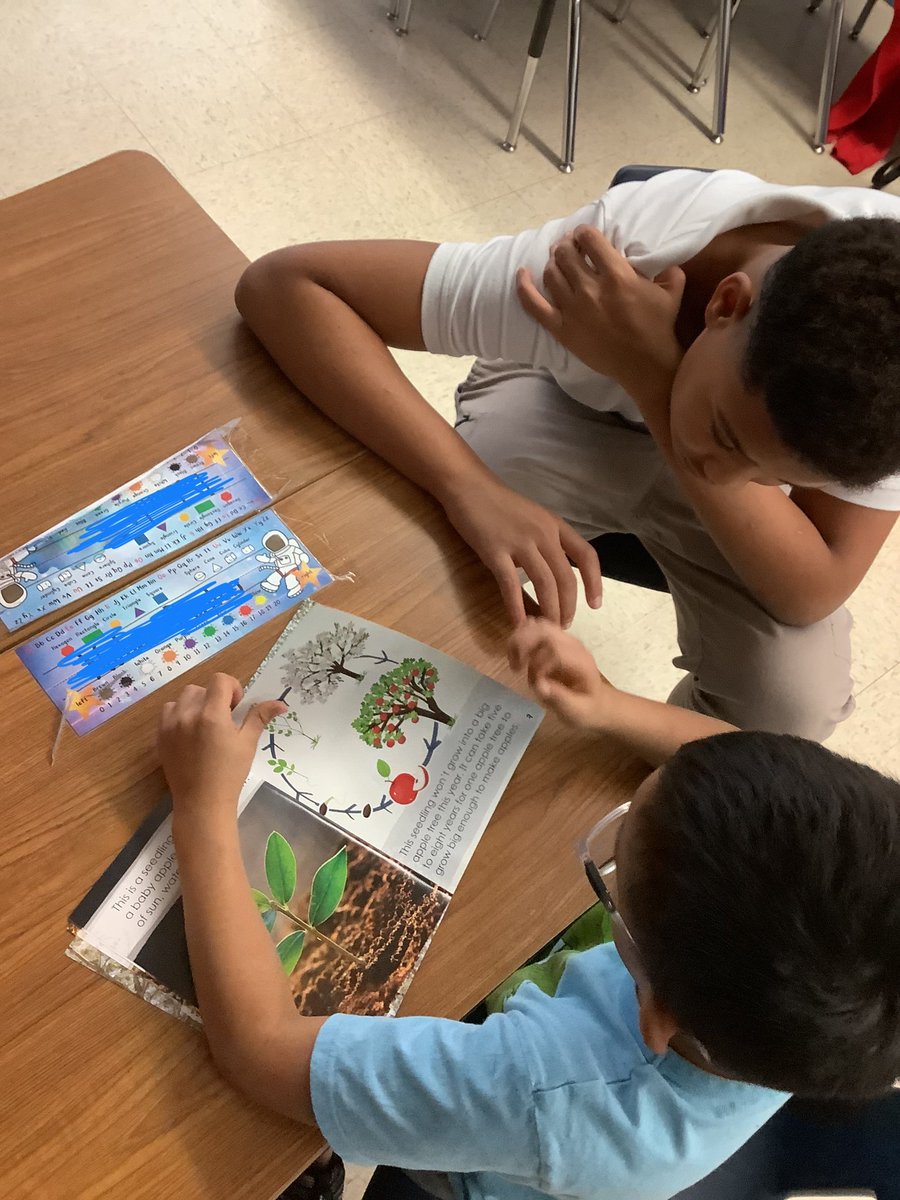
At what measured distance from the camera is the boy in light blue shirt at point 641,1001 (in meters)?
0.45

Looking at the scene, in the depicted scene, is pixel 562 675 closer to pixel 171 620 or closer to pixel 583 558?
pixel 583 558

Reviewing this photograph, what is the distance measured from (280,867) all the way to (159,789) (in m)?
0.10

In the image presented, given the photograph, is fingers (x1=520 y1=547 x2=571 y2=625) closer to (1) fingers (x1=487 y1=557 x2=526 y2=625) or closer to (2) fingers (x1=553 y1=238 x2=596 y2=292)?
(1) fingers (x1=487 y1=557 x2=526 y2=625)

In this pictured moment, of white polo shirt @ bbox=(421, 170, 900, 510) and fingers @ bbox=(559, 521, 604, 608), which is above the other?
white polo shirt @ bbox=(421, 170, 900, 510)

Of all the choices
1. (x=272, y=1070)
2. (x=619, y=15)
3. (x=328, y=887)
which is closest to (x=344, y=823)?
(x=328, y=887)

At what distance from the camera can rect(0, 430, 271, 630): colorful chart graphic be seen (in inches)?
28.0

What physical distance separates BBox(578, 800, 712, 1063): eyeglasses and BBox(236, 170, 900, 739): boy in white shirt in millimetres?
188

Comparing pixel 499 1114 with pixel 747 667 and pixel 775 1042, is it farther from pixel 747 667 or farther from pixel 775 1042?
pixel 747 667

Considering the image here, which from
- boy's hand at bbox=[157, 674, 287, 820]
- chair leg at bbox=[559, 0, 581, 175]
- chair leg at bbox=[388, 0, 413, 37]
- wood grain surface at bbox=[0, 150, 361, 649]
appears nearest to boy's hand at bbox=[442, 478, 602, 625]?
wood grain surface at bbox=[0, 150, 361, 649]

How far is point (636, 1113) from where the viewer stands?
0.54m

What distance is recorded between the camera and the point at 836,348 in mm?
622

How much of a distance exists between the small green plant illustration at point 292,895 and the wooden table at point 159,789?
75mm

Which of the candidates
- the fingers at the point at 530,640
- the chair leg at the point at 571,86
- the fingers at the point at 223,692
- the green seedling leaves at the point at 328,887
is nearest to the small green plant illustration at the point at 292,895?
the green seedling leaves at the point at 328,887

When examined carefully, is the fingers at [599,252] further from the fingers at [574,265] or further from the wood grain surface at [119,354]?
the wood grain surface at [119,354]
